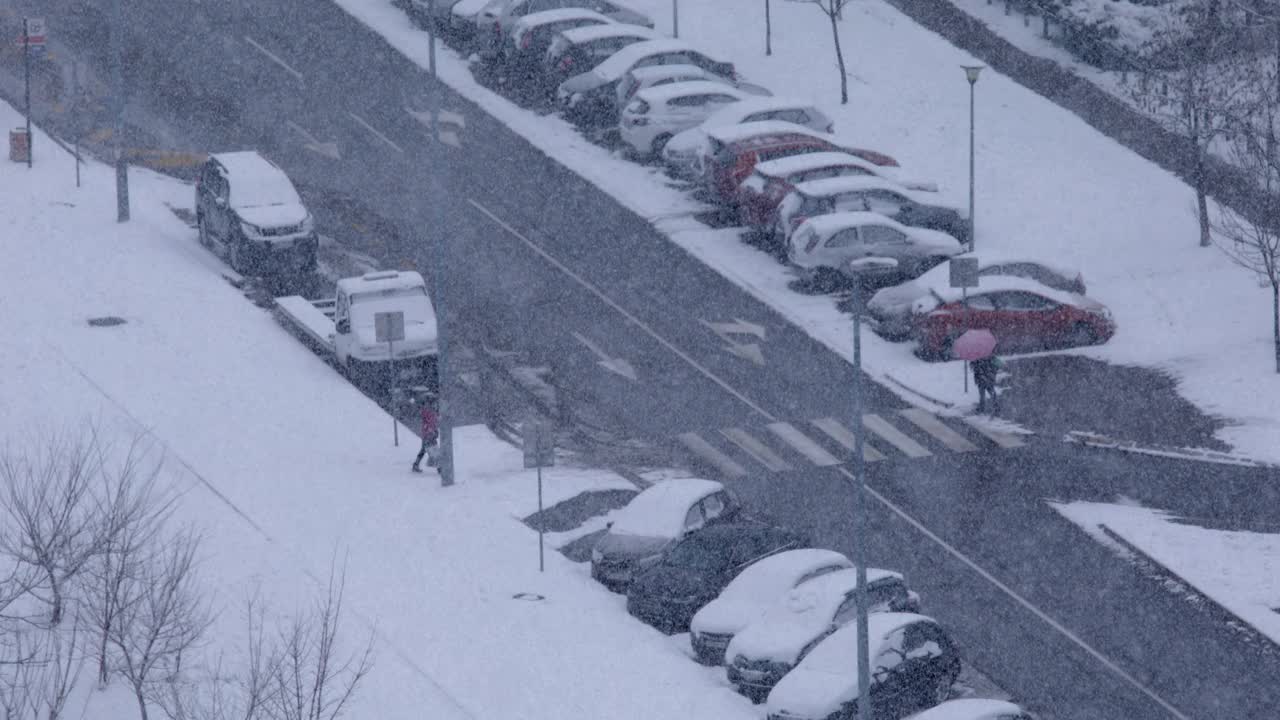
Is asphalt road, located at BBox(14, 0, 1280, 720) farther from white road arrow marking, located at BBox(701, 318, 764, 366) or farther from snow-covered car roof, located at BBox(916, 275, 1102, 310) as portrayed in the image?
snow-covered car roof, located at BBox(916, 275, 1102, 310)

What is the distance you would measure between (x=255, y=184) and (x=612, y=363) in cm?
835

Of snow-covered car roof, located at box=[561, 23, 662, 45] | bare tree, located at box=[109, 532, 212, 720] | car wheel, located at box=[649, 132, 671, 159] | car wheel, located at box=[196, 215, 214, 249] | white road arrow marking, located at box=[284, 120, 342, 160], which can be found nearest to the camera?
bare tree, located at box=[109, 532, 212, 720]

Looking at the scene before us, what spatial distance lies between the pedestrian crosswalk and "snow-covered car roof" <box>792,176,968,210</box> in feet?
21.1

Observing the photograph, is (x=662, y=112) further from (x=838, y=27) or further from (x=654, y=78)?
(x=838, y=27)

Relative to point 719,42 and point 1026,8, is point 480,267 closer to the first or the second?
point 719,42

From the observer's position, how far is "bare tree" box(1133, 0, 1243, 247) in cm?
3775

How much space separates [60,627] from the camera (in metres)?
25.6

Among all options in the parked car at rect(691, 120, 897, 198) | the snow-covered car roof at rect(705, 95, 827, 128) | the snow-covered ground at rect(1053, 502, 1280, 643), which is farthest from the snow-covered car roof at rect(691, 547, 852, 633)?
the snow-covered car roof at rect(705, 95, 827, 128)

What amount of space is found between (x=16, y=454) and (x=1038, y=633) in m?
14.8

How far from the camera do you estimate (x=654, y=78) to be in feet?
144

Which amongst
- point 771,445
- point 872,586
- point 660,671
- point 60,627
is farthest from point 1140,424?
point 60,627

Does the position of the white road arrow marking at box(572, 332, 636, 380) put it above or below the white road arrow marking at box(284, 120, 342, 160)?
below

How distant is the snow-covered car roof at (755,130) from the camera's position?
133 feet

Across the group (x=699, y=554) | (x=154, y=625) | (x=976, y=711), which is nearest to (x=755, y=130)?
(x=699, y=554)
